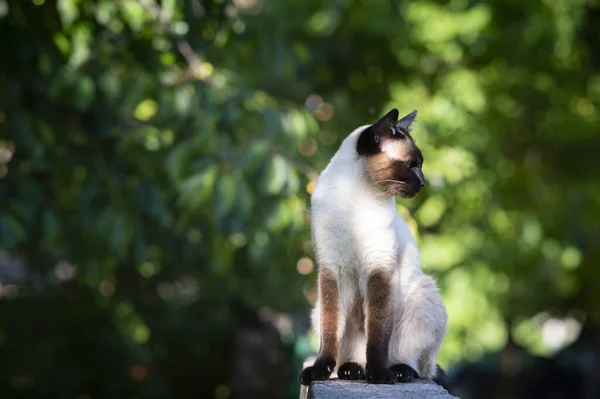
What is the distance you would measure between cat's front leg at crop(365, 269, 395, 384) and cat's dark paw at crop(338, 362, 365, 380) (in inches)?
4.8

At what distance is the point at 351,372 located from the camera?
3432 mm

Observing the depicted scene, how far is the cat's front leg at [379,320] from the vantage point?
329 centimetres

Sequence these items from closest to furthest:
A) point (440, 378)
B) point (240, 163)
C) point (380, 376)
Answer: point (380, 376) < point (440, 378) < point (240, 163)

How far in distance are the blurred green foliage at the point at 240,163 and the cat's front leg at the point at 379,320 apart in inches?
71.3

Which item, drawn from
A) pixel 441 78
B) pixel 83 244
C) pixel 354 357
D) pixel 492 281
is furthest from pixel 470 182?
pixel 354 357

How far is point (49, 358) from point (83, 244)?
2.28 m

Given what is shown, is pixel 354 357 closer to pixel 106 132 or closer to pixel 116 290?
pixel 106 132

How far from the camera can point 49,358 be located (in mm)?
8555

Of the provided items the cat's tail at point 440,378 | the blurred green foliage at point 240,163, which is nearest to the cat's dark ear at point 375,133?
the cat's tail at point 440,378

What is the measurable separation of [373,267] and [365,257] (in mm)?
51

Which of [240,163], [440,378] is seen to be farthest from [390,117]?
[240,163]

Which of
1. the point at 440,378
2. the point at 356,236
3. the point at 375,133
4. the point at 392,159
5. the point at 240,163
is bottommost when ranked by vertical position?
the point at 440,378

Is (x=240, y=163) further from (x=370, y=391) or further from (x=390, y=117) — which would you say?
(x=370, y=391)

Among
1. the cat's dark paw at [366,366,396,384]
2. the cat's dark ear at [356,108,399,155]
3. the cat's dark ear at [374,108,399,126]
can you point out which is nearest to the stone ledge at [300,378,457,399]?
the cat's dark paw at [366,366,396,384]
